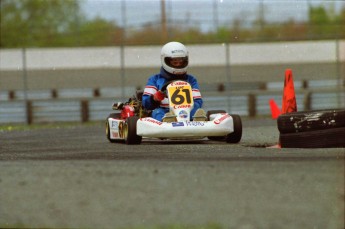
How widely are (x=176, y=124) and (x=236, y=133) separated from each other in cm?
91

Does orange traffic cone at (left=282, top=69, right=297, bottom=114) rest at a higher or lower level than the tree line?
lower

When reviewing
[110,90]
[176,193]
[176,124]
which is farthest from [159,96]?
[110,90]

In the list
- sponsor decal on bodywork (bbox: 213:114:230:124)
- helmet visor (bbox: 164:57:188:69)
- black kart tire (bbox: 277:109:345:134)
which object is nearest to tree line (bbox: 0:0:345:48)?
helmet visor (bbox: 164:57:188:69)

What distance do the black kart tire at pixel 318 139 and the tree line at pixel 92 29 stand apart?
20109mm

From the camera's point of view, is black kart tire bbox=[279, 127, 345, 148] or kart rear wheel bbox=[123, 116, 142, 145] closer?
black kart tire bbox=[279, 127, 345, 148]

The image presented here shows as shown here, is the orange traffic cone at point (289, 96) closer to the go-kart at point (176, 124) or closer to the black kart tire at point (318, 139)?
the go-kart at point (176, 124)

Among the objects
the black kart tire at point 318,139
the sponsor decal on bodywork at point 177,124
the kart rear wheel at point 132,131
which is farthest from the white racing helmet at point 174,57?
the black kart tire at point 318,139

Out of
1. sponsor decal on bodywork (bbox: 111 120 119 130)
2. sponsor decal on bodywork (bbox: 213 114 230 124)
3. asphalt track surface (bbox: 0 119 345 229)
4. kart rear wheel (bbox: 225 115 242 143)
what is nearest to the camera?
asphalt track surface (bbox: 0 119 345 229)

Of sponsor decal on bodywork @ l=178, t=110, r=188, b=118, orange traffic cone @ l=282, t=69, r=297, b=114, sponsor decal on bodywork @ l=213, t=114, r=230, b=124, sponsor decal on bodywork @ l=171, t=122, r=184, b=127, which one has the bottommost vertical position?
sponsor decal on bodywork @ l=171, t=122, r=184, b=127

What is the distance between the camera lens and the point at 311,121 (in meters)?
12.3

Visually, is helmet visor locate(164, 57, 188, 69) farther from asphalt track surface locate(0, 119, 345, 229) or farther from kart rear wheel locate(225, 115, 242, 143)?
asphalt track surface locate(0, 119, 345, 229)

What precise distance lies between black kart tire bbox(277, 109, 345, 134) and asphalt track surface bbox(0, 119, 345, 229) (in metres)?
1.80

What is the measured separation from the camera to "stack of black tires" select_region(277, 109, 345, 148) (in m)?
12.1

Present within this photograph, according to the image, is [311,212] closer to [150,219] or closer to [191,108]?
[150,219]
